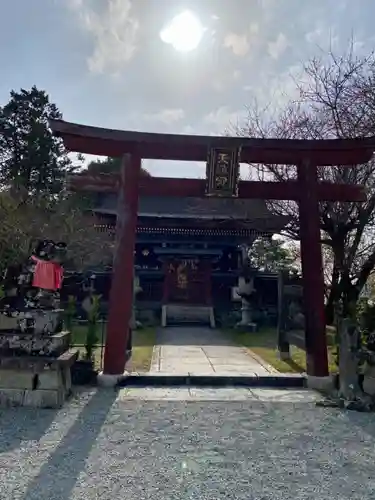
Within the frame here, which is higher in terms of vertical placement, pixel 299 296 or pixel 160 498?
pixel 299 296

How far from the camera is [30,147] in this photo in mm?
26891

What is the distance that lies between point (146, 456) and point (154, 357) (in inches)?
239

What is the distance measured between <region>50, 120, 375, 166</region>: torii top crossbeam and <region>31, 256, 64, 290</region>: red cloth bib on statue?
2299 mm

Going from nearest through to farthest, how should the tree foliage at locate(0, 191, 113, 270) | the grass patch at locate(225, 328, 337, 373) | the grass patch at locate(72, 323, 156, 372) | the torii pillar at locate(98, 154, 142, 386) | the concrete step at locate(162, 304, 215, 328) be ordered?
the torii pillar at locate(98, 154, 142, 386) → the grass patch at locate(72, 323, 156, 372) → the grass patch at locate(225, 328, 337, 373) → the tree foliage at locate(0, 191, 113, 270) → the concrete step at locate(162, 304, 215, 328)

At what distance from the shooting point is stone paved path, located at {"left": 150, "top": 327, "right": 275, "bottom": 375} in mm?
8469

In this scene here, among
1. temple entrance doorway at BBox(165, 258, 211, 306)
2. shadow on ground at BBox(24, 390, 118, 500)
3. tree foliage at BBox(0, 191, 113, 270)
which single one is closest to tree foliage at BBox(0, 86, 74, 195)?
tree foliage at BBox(0, 191, 113, 270)

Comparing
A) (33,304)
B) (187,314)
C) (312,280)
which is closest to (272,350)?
(312,280)

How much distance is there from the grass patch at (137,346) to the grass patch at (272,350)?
2.62 meters

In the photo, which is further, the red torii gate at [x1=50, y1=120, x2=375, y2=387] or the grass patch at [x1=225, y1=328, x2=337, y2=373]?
the grass patch at [x1=225, y1=328, x2=337, y2=373]

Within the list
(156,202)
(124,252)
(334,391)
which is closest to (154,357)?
(124,252)

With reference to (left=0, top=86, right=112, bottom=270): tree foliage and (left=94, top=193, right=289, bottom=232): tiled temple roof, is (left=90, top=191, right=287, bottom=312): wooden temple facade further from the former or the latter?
(left=0, top=86, right=112, bottom=270): tree foliage

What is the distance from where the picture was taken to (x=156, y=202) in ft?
68.5

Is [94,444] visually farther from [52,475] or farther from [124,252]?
[124,252]

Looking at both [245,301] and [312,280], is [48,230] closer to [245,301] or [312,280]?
[245,301]
